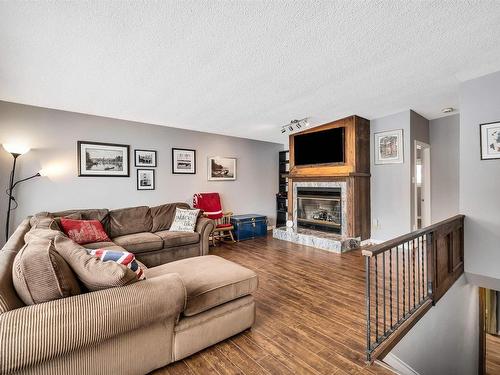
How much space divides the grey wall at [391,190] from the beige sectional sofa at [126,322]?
3.44m

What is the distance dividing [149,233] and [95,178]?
4.24 feet

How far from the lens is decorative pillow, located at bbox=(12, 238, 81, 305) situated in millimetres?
1294

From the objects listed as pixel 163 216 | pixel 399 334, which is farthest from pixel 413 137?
pixel 163 216

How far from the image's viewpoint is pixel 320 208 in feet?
17.2

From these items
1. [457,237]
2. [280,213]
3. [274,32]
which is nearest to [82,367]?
[274,32]

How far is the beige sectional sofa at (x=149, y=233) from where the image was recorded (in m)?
3.50

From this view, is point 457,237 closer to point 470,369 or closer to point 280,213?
point 470,369

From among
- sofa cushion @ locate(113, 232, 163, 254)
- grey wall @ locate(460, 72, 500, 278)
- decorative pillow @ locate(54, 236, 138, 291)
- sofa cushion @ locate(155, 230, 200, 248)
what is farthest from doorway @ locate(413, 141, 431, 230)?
decorative pillow @ locate(54, 236, 138, 291)

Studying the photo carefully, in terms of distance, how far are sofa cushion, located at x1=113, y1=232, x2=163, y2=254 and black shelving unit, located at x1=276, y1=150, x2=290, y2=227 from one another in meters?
3.61

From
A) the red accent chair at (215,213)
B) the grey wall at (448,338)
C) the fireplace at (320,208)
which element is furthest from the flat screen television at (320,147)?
the grey wall at (448,338)

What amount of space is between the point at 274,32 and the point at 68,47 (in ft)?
5.67

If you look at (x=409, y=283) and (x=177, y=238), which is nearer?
(x=409, y=283)

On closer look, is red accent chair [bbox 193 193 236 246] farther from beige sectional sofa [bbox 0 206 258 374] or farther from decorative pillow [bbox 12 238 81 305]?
decorative pillow [bbox 12 238 81 305]

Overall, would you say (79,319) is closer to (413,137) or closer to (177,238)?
(177,238)
